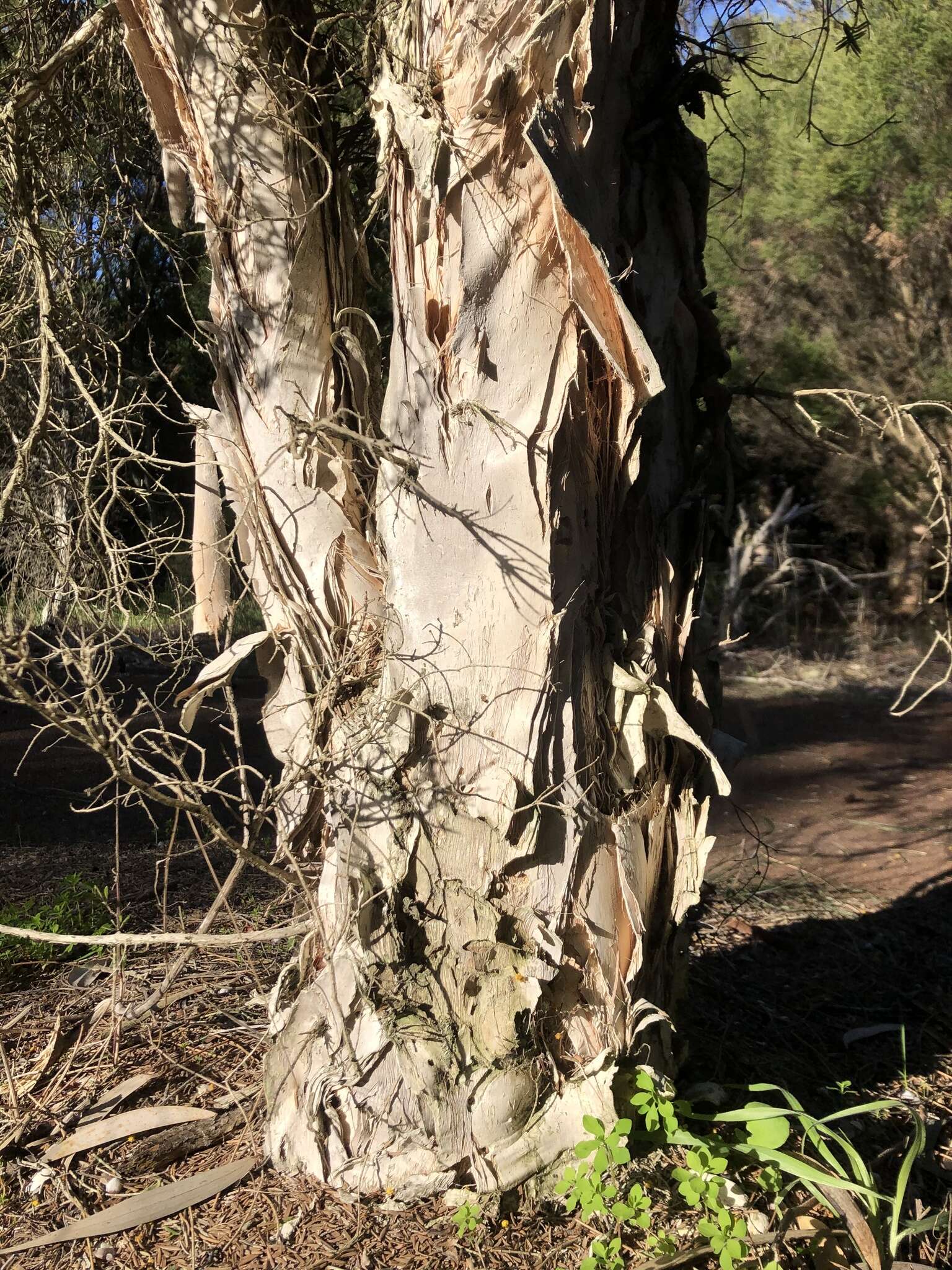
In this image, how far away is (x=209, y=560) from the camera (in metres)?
2.23

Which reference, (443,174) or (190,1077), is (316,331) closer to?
(443,174)

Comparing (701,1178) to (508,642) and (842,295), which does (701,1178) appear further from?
(842,295)

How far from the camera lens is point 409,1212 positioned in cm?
192

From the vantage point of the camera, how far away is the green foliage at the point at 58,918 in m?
2.94

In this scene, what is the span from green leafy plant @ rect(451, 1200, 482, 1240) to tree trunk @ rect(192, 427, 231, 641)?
1.30m

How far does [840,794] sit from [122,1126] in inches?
177

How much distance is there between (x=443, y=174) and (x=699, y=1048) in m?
2.20

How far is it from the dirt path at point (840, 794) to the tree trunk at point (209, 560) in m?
1.68

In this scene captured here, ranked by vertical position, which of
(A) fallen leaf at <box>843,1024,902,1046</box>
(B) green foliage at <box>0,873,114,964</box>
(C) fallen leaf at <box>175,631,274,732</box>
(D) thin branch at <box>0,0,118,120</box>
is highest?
(D) thin branch at <box>0,0,118,120</box>

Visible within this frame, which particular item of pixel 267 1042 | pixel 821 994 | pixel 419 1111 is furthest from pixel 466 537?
pixel 821 994

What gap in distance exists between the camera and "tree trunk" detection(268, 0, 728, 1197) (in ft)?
5.91

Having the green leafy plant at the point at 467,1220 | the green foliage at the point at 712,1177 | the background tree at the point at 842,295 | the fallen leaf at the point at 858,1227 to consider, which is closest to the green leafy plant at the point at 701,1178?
the green foliage at the point at 712,1177

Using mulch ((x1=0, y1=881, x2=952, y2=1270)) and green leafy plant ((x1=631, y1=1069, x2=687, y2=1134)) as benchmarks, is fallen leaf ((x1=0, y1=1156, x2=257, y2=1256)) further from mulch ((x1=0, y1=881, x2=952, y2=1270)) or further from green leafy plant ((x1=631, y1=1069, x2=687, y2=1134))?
green leafy plant ((x1=631, y1=1069, x2=687, y2=1134))

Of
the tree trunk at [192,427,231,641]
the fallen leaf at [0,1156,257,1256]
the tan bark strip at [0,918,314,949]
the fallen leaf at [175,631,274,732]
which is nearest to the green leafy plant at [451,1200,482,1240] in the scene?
the fallen leaf at [0,1156,257,1256]
